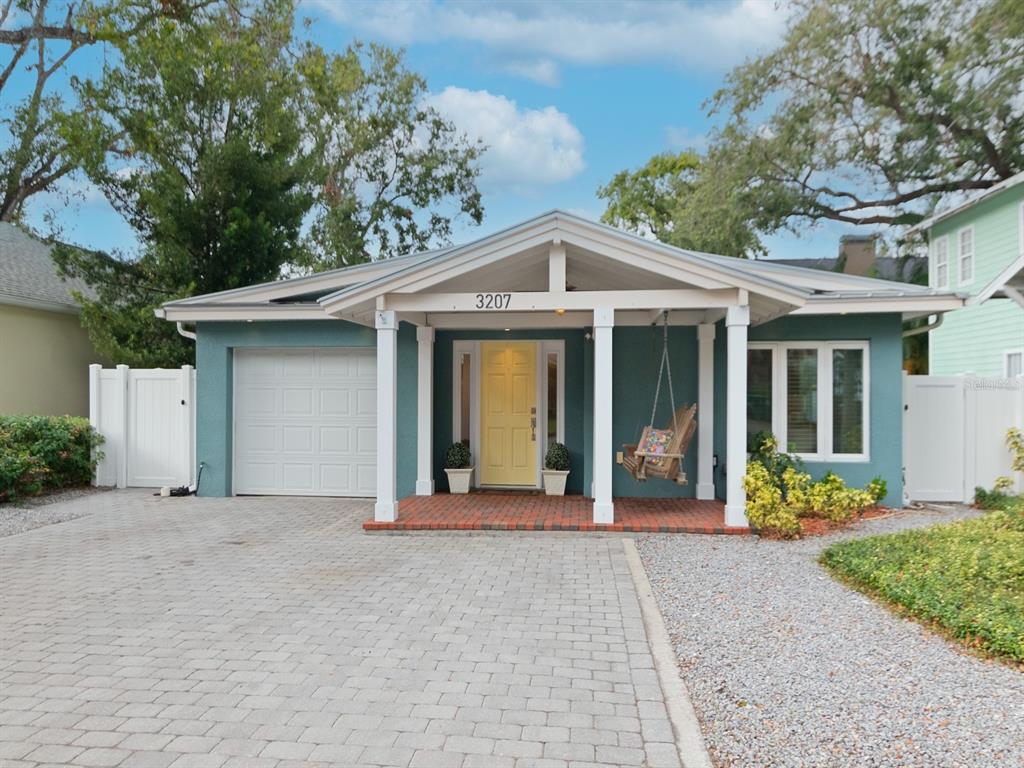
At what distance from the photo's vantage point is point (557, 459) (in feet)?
29.7

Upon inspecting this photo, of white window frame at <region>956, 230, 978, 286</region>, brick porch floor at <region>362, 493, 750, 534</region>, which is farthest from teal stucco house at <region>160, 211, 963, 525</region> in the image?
white window frame at <region>956, 230, 978, 286</region>

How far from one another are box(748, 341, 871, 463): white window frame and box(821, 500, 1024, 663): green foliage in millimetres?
1999

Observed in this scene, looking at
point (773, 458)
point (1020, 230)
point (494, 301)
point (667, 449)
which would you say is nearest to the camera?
point (494, 301)

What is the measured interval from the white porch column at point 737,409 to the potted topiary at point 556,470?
251 cm

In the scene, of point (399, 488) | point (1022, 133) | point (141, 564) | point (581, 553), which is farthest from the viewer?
point (1022, 133)

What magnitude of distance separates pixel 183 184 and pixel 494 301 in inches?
327

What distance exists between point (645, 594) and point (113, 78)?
13.4m

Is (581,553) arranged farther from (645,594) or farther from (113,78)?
(113,78)

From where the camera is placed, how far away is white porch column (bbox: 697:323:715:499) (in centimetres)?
866

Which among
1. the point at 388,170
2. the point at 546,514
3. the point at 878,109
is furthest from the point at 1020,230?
the point at 388,170

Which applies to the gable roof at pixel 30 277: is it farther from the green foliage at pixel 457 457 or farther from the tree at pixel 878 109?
the tree at pixel 878 109

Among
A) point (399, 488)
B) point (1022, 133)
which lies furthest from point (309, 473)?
point (1022, 133)

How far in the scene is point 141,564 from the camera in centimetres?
594

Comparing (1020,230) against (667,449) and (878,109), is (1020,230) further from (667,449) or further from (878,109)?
(667,449)
